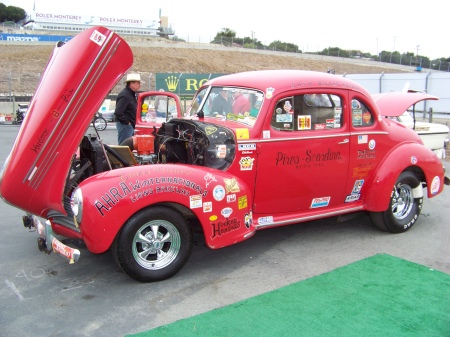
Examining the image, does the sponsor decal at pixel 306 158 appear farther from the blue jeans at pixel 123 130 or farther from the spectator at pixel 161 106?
the blue jeans at pixel 123 130

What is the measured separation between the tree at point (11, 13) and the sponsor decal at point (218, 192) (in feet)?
324

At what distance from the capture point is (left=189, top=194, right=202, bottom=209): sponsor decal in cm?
428

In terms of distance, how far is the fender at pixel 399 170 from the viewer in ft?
18.3

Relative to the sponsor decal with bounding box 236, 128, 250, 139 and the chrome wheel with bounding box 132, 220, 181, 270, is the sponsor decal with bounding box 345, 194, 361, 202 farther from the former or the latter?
the chrome wheel with bounding box 132, 220, 181, 270

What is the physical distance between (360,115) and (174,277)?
298 centimetres

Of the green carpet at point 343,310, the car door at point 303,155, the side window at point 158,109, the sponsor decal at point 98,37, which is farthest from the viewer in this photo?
the side window at point 158,109

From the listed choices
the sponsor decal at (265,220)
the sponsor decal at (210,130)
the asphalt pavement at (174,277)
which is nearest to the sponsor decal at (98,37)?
the sponsor decal at (210,130)

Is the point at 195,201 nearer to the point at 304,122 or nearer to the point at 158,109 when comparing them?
the point at 304,122

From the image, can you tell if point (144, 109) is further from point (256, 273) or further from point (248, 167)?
point (256, 273)

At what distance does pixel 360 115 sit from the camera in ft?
18.3

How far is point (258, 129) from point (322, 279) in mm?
1664

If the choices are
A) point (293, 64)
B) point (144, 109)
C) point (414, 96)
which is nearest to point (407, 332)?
point (414, 96)

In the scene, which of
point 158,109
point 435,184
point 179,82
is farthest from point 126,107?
point 179,82

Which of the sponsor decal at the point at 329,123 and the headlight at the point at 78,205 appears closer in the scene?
the headlight at the point at 78,205
